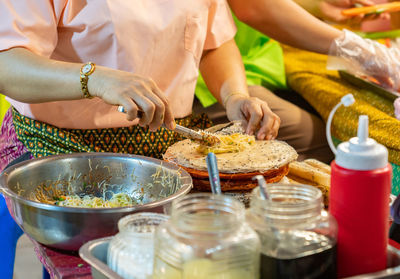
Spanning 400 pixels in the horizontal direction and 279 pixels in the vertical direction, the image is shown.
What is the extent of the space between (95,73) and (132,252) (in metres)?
0.56

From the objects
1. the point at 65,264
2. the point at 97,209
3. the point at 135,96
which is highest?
the point at 135,96

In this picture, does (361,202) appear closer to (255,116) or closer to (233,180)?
(233,180)

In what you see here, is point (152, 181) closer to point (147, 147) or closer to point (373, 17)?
point (147, 147)

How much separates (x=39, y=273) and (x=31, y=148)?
42.6 inches

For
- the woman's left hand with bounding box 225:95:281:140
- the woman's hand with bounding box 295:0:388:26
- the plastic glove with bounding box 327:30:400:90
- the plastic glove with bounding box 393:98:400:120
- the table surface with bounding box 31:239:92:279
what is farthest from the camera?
the woman's hand with bounding box 295:0:388:26

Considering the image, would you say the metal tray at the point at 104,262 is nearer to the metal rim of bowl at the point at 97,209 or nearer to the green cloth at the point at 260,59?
the metal rim of bowl at the point at 97,209

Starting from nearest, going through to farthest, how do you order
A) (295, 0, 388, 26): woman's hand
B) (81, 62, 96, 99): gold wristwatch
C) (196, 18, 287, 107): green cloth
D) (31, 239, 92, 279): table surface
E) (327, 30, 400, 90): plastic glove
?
(31, 239, 92, 279): table surface, (81, 62, 96, 99): gold wristwatch, (327, 30, 400, 90): plastic glove, (196, 18, 287, 107): green cloth, (295, 0, 388, 26): woman's hand

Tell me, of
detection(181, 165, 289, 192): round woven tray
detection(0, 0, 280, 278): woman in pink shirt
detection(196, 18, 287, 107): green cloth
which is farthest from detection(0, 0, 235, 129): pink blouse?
detection(196, 18, 287, 107): green cloth

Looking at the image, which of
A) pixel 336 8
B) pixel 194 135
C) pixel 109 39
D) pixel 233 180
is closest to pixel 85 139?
pixel 109 39

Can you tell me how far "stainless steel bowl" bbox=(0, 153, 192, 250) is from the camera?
3.15ft

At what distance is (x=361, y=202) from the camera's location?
2.55ft

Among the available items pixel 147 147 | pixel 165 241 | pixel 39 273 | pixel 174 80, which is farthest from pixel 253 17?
pixel 165 241

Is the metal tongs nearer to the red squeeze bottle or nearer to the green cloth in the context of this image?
the red squeeze bottle

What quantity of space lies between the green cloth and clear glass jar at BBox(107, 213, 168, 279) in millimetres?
1652
